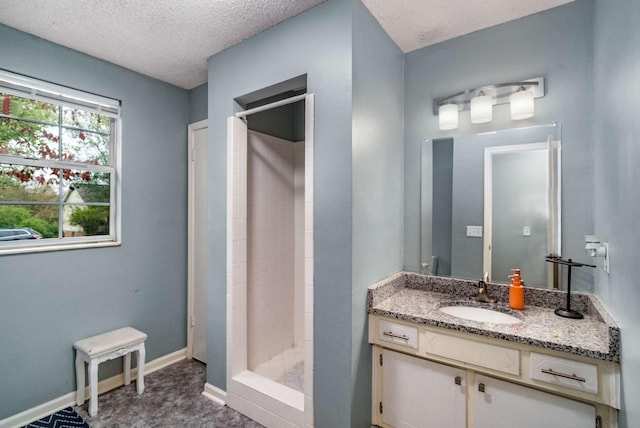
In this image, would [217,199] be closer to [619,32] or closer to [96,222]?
[96,222]

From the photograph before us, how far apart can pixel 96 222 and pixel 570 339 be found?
3.12 meters

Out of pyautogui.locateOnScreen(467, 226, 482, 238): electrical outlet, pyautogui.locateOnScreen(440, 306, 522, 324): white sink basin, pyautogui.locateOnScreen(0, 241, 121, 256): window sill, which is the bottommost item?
pyautogui.locateOnScreen(440, 306, 522, 324): white sink basin

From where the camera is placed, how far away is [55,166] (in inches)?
84.0

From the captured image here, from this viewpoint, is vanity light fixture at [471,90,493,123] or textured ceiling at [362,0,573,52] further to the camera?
vanity light fixture at [471,90,493,123]

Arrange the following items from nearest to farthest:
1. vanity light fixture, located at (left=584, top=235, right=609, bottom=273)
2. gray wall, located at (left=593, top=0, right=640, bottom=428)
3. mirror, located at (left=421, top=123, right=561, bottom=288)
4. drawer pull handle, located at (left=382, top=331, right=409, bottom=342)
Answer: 1. gray wall, located at (left=593, top=0, right=640, bottom=428)
2. vanity light fixture, located at (left=584, top=235, right=609, bottom=273)
3. drawer pull handle, located at (left=382, top=331, right=409, bottom=342)
4. mirror, located at (left=421, top=123, right=561, bottom=288)

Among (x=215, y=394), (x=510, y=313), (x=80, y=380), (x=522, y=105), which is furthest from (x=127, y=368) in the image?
(x=522, y=105)

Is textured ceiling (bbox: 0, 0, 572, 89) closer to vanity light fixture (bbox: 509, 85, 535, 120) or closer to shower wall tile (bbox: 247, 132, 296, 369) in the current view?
vanity light fixture (bbox: 509, 85, 535, 120)

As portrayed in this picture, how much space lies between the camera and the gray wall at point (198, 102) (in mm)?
2789

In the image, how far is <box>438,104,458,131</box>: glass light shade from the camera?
1976 millimetres

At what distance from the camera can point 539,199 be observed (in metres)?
1.76

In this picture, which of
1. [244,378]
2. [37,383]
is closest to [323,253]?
[244,378]

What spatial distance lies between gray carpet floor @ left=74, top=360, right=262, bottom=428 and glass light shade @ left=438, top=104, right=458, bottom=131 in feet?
7.64

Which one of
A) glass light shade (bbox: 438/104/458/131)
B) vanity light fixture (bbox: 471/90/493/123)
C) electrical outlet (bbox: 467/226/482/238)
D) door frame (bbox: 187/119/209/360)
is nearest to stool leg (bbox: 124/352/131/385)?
door frame (bbox: 187/119/209/360)

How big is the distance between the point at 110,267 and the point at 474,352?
260cm
